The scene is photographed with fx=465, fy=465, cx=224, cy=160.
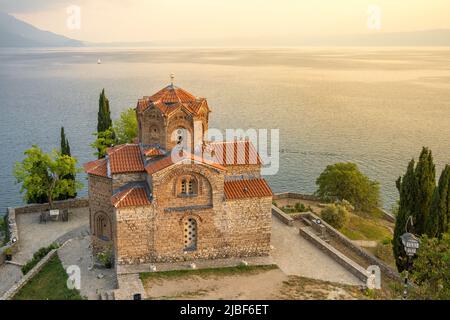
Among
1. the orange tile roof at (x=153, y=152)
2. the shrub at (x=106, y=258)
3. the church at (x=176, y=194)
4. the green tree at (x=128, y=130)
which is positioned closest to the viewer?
the church at (x=176, y=194)

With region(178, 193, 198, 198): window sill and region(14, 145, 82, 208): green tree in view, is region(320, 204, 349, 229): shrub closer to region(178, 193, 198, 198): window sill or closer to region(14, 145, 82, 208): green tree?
region(178, 193, 198, 198): window sill

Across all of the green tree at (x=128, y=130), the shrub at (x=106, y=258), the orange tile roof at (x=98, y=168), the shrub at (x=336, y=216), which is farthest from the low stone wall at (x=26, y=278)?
the shrub at (x=336, y=216)

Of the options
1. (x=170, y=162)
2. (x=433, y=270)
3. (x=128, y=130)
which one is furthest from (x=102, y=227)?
(x=433, y=270)

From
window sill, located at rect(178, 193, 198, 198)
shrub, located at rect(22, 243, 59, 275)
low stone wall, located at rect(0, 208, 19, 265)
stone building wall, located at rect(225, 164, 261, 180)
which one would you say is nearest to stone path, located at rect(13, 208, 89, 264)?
low stone wall, located at rect(0, 208, 19, 265)

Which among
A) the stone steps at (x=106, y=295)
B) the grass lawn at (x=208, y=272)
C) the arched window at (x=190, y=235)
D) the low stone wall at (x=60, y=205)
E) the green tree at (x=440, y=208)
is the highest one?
the green tree at (x=440, y=208)

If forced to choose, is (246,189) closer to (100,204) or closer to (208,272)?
(208,272)

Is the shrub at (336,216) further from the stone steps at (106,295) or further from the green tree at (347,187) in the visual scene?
the stone steps at (106,295)

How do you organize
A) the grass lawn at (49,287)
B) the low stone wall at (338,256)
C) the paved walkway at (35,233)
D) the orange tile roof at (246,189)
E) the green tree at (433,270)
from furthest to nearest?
the paved walkway at (35,233)
the orange tile roof at (246,189)
the low stone wall at (338,256)
the grass lawn at (49,287)
the green tree at (433,270)
